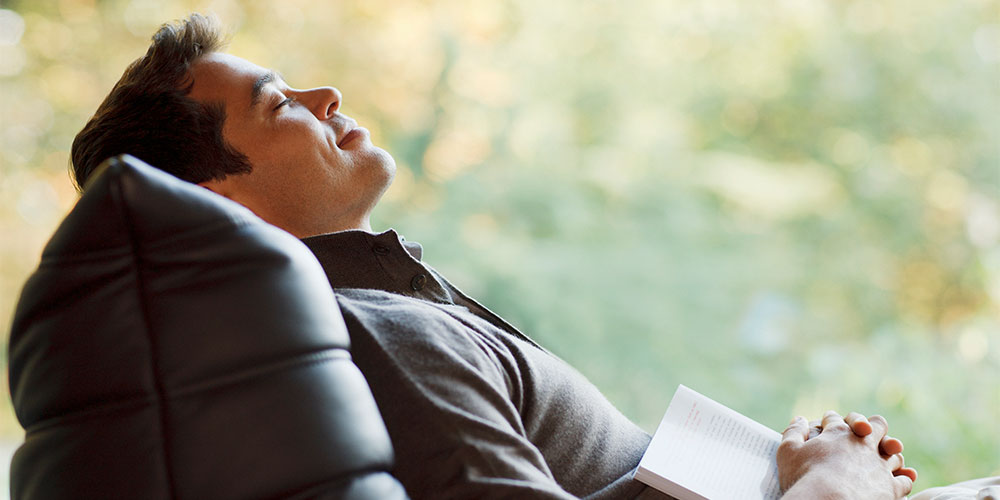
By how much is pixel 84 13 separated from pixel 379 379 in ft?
10.1

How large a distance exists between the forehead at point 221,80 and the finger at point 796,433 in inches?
34.4

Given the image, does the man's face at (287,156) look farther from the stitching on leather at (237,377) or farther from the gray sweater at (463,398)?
the stitching on leather at (237,377)

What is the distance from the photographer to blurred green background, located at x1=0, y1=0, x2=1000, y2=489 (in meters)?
3.22

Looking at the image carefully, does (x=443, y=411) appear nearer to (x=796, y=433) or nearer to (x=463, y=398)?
(x=463, y=398)

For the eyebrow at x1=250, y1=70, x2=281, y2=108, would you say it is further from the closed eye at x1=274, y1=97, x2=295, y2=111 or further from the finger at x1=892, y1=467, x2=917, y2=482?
the finger at x1=892, y1=467, x2=917, y2=482

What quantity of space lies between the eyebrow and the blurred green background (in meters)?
2.05

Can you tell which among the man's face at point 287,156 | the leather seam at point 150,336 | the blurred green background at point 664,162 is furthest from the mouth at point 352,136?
the blurred green background at point 664,162

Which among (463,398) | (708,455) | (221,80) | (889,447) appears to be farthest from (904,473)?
(221,80)

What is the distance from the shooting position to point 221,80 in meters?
1.18

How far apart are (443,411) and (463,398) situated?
0.03 metres

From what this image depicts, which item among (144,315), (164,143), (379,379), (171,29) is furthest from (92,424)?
(171,29)

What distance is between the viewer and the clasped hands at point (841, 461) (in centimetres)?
90

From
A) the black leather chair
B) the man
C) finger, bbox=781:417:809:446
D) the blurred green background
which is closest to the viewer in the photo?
the black leather chair

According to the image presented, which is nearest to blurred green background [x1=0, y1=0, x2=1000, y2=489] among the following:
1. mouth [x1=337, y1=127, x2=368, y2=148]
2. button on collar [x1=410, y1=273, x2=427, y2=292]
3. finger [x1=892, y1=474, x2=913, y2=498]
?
mouth [x1=337, y1=127, x2=368, y2=148]
